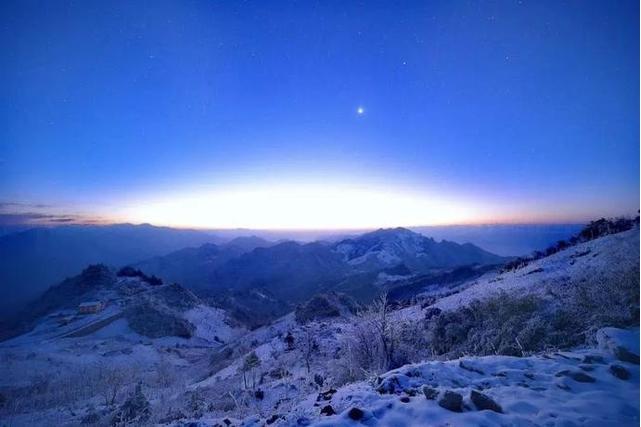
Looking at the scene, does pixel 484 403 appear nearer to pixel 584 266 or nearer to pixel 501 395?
pixel 501 395

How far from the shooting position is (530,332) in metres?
10.9

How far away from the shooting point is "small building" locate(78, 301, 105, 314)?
49.6m

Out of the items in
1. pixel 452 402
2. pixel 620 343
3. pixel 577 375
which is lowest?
pixel 452 402

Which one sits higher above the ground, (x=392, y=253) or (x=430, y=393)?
(x=430, y=393)

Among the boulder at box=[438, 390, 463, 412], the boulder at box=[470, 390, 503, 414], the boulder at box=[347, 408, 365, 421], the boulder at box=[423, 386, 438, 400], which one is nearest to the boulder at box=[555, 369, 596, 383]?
the boulder at box=[470, 390, 503, 414]

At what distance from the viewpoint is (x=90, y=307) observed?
164 feet

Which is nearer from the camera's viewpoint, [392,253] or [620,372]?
[620,372]

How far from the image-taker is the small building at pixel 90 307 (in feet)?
163

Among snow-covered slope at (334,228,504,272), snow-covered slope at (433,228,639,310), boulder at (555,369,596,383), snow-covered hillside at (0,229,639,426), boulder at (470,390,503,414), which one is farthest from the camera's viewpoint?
snow-covered slope at (334,228,504,272)

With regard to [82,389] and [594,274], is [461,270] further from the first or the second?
[82,389]

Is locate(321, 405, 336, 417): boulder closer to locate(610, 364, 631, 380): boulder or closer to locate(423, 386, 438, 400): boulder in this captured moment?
locate(423, 386, 438, 400): boulder

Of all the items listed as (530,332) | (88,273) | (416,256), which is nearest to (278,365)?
(530,332)

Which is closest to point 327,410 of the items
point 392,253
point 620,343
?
point 620,343

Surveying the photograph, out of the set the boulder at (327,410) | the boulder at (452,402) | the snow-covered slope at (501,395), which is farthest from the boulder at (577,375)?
the boulder at (327,410)
